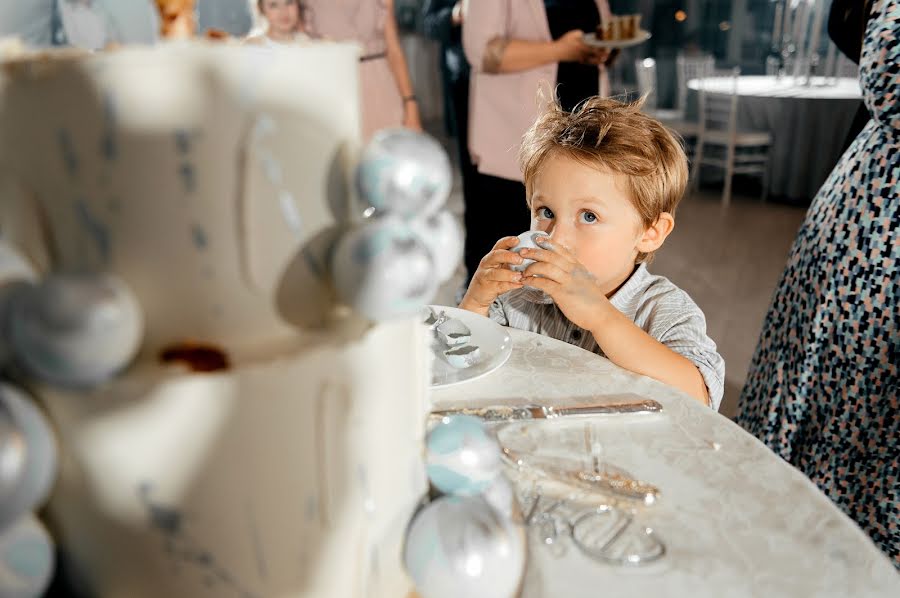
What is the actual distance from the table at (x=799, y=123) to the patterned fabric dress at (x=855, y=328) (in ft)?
11.7

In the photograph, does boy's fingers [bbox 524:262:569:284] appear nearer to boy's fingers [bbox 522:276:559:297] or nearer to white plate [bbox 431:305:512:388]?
boy's fingers [bbox 522:276:559:297]

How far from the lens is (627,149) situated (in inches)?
47.6

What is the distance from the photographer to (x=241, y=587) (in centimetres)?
40

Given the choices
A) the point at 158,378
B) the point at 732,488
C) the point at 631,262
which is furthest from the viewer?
the point at 631,262

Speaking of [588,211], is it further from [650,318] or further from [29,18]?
[29,18]

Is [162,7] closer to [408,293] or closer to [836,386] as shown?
[408,293]

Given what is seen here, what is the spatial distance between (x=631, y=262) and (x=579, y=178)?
0.74 feet

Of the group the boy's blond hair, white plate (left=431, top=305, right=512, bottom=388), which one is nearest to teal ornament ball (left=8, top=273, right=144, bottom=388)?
white plate (left=431, top=305, right=512, bottom=388)

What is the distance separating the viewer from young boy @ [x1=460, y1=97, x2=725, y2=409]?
102cm

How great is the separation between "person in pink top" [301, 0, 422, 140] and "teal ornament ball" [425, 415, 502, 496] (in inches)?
70.2

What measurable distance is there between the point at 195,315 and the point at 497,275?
781 millimetres

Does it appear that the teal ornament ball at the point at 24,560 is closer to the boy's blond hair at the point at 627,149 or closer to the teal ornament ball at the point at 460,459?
the teal ornament ball at the point at 460,459

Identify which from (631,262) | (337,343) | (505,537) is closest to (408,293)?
(337,343)

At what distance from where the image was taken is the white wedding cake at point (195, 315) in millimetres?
328
